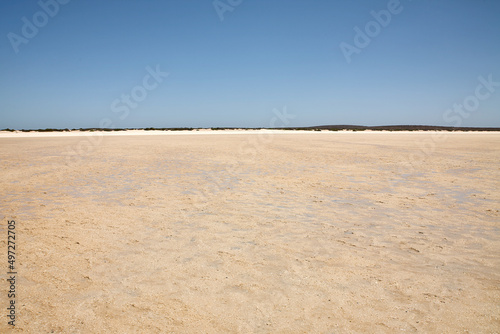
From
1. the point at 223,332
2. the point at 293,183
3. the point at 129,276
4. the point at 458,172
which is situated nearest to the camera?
the point at 223,332

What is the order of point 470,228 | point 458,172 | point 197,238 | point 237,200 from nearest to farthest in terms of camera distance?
point 197,238 < point 470,228 < point 237,200 < point 458,172

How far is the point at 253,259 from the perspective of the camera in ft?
11.4

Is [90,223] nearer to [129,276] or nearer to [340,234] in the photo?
[129,276]

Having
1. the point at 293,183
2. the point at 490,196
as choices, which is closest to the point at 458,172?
the point at 490,196

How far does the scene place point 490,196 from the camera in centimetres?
659

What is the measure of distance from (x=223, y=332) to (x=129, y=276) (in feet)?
4.46

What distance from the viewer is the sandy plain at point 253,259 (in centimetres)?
239

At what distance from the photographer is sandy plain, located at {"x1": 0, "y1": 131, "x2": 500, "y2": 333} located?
2.39m

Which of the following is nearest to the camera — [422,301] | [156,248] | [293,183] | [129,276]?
[422,301]

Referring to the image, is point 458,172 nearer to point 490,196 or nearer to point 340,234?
point 490,196

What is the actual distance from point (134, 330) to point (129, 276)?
89 centimetres

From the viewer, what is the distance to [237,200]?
623 cm

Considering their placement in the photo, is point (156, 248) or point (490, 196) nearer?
point (156, 248)

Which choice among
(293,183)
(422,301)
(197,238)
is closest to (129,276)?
(197,238)
